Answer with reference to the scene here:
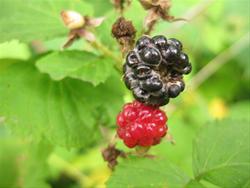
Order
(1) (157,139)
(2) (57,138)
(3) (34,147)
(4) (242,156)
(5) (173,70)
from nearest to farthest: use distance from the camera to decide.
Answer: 1. (5) (173,70)
2. (1) (157,139)
3. (4) (242,156)
4. (2) (57,138)
5. (3) (34,147)

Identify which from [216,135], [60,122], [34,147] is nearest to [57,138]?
[60,122]

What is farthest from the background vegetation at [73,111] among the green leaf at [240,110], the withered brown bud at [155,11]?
the green leaf at [240,110]

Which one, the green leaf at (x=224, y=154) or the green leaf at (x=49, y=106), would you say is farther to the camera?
the green leaf at (x=49, y=106)

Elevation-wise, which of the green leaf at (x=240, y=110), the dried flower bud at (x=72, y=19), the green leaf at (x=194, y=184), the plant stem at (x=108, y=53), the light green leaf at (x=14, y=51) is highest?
the dried flower bud at (x=72, y=19)

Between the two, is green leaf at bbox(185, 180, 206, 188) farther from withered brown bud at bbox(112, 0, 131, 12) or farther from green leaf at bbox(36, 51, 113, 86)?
withered brown bud at bbox(112, 0, 131, 12)

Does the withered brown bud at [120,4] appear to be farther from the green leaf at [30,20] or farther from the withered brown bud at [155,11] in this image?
the green leaf at [30,20]

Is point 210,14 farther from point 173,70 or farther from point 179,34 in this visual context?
point 173,70

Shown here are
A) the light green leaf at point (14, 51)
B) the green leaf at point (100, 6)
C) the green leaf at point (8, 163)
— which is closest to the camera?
the green leaf at point (100, 6)

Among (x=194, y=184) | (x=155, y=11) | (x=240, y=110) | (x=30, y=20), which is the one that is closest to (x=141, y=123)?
(x=194, y=184)
